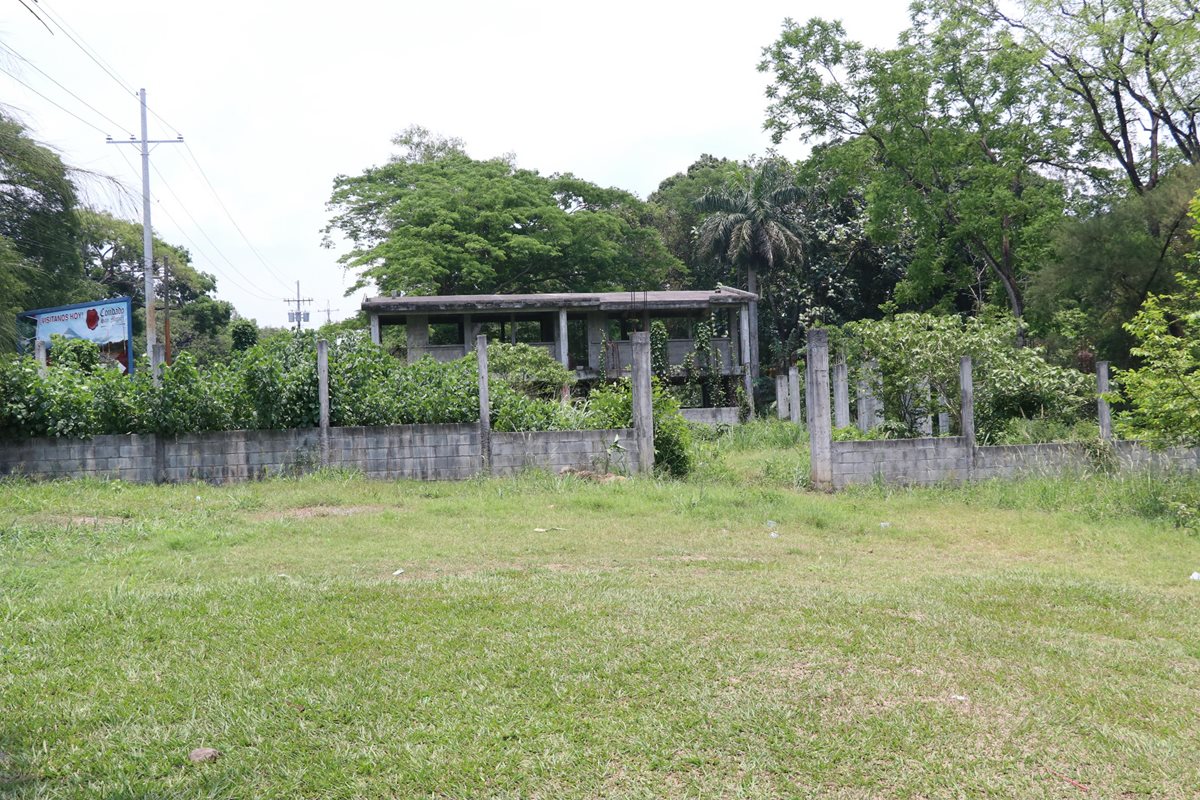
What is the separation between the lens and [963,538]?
9.17 meters

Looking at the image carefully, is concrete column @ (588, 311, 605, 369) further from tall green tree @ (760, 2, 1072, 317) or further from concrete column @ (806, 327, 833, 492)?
concrete column @ (806, 327, 833, 492)

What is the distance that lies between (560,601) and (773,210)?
2976 centimetres

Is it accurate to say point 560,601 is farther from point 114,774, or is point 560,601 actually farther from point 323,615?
point 114,774

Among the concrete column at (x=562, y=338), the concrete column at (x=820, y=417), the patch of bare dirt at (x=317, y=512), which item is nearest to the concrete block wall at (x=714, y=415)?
the concrete column at (x=562, y=338)

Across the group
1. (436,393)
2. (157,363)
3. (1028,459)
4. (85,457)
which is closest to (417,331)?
(157,363)

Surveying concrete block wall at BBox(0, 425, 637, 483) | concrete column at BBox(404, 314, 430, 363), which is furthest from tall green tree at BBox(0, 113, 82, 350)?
concrete column at BBox(404, 314, 430, 363)

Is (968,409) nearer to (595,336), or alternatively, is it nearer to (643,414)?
(643,414)

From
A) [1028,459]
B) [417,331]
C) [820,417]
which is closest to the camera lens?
[820,417]

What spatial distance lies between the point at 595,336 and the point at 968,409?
53.3 ft

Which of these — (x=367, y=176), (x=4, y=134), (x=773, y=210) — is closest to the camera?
(x=4, y=134)

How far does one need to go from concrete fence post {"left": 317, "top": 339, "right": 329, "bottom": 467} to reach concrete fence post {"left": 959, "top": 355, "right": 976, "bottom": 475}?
8.47 metres

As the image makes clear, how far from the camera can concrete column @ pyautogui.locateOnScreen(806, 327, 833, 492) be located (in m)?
12.0

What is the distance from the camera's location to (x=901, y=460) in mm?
12203

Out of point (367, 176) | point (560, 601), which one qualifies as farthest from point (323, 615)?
point (367, 176)
